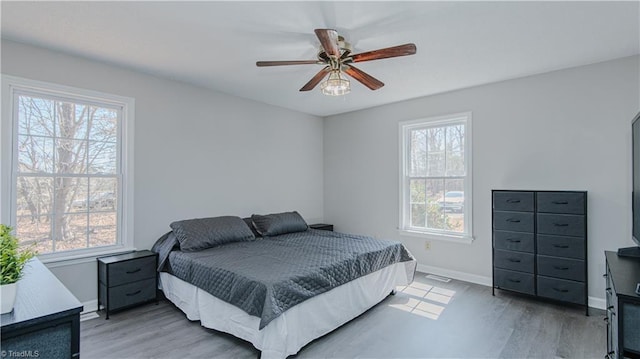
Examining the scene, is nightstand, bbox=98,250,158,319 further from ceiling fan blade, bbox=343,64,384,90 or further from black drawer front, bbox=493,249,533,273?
black drawer front, bbox=493,249,533,273

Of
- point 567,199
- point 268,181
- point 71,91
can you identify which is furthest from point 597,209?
point 71,91

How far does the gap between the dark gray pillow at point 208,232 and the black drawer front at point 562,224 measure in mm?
3233

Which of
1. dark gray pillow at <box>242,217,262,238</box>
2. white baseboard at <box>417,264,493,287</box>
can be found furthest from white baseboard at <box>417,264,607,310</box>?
dark gray pillow at <box>242,217,262,238</box>

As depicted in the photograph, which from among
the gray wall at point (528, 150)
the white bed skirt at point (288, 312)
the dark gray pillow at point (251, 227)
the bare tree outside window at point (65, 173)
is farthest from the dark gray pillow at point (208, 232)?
the gray wall at point (528, 150)

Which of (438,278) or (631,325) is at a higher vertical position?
(631,325)

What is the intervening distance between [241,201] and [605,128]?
14.1 ft

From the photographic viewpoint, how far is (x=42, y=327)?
1160 mm

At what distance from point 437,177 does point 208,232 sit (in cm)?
310

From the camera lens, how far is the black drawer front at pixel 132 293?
3.01 m

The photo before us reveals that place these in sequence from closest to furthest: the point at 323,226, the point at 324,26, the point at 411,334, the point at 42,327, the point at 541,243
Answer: the point at 42,327 < the point at 324,26 < the point at 411,334 < the point at 541,243 < the point at 323,226

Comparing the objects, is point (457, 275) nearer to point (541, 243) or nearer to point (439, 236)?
point (439, 236)

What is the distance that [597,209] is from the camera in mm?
3236

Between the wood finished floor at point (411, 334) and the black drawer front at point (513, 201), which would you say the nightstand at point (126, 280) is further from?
the black drawer front at point (513, 201)

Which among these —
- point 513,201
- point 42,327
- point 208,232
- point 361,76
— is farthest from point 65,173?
point 513,201
